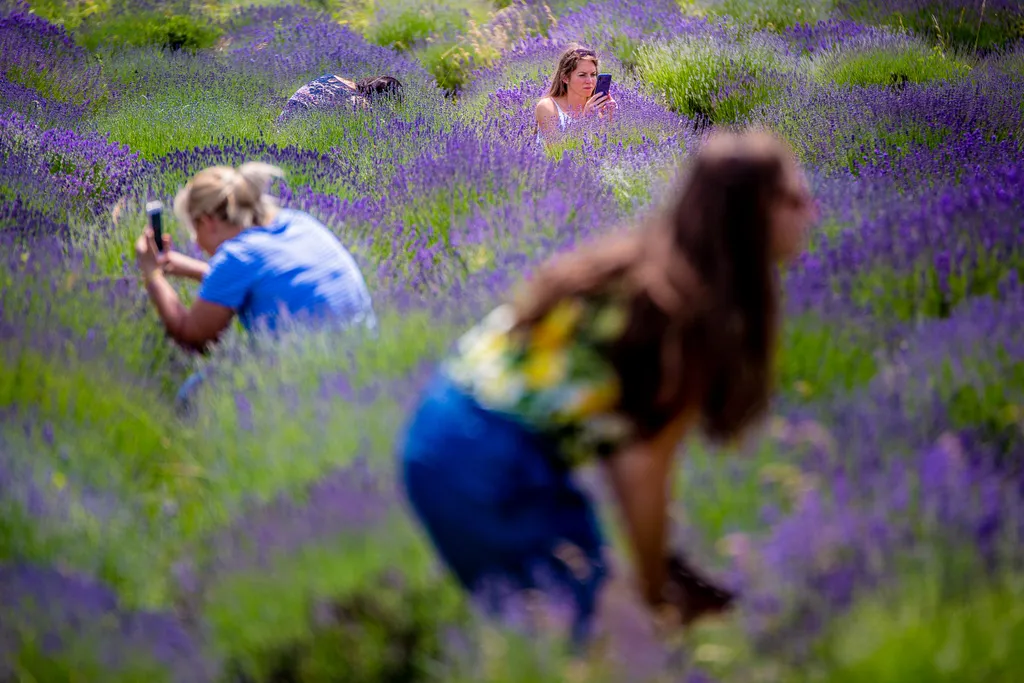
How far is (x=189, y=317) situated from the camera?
304 cm

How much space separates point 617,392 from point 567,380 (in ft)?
0.29

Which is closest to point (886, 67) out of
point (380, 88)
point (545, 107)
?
point (545, 107)

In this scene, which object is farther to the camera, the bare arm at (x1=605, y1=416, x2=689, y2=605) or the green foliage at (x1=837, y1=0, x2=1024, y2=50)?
the green foliage at (x1=837, y1=0, x2=1024, y2=50)

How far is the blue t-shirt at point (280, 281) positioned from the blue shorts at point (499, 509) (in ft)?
3.73

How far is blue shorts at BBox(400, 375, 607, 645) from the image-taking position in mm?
1768

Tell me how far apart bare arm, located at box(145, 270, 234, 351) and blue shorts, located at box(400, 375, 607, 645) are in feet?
4.43

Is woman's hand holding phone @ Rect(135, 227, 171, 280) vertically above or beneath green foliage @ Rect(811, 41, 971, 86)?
above

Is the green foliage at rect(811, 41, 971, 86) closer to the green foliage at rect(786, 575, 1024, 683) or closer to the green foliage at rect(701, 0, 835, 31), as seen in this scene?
the green foliage at rect(701, 0, 835, 31)

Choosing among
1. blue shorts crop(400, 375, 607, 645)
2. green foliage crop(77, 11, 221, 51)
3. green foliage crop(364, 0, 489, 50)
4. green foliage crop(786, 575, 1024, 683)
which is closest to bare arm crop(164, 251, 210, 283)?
blue shorts crop(400, 375, 607, 645)

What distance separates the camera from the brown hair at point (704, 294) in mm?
1574

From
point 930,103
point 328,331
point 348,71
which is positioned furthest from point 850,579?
point 348,71

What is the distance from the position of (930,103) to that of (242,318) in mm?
3793

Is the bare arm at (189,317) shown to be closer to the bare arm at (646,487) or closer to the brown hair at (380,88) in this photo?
the bare arm at (646,487)

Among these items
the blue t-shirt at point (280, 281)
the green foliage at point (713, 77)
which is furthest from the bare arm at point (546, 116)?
the blue t-shirt at point (280, 281)
